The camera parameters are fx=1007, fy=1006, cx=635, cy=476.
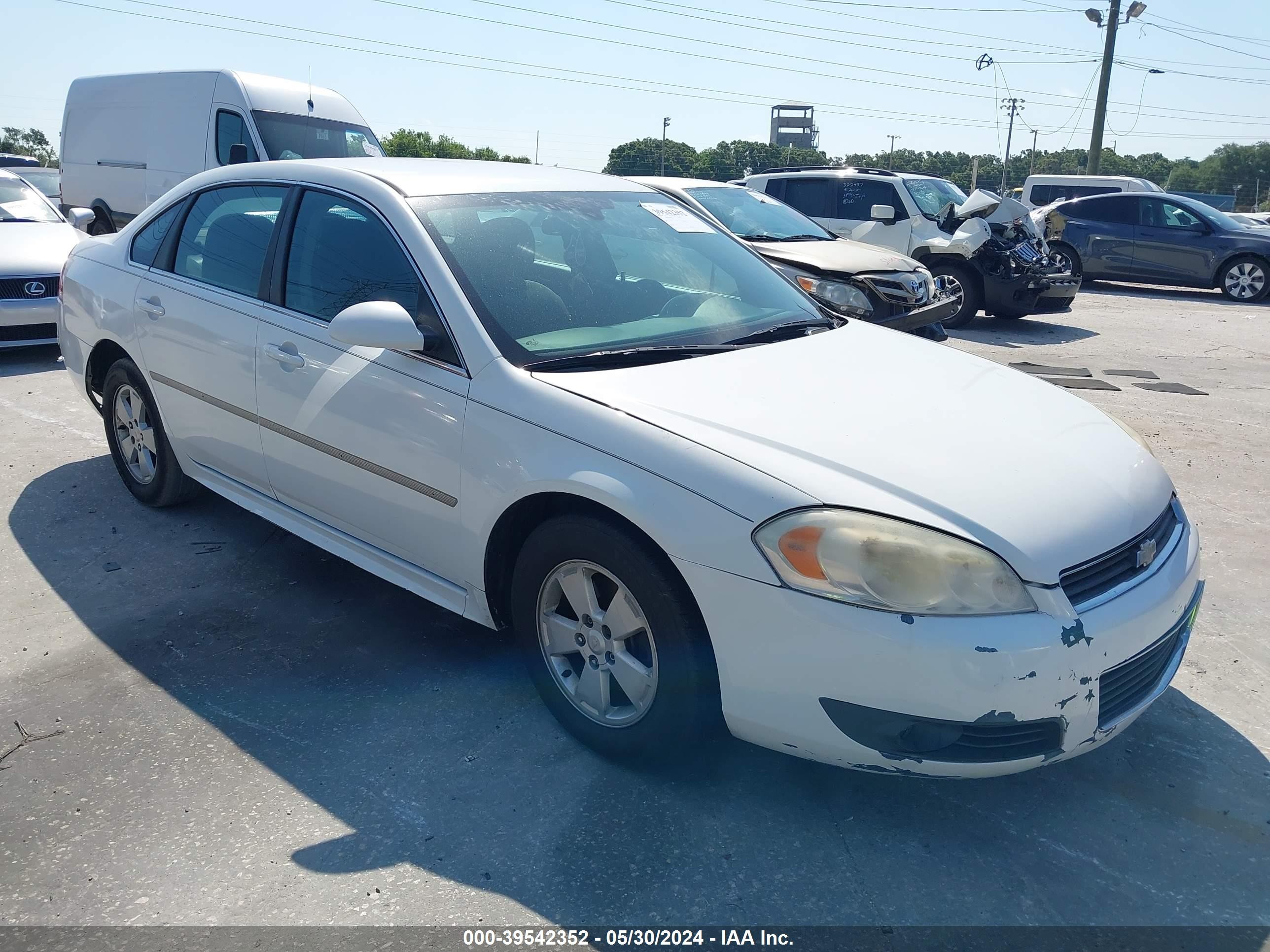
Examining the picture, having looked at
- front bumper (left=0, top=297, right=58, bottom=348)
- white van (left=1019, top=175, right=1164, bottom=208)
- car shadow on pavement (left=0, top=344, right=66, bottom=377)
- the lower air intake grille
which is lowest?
car shadow on pavement (left=0, top=344, right=66, bottom=377)

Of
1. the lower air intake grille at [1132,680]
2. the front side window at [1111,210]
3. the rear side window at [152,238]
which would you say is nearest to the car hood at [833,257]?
the rear side window at [152,238]

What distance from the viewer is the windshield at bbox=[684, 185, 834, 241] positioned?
30.6 feet

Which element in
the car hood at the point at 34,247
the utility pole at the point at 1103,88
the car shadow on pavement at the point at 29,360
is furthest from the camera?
the utility pole at the point at 1103,88

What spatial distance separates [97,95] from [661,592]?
14301 millimetres

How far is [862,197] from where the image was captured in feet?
41.1

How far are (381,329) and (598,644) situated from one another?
44.1 inches

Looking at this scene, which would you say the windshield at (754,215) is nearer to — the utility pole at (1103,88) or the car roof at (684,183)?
the car roof at (684,183)

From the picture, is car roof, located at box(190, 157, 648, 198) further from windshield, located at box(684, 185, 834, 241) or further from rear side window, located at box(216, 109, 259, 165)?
rear side window, located at box(216, 109, 259, 165)

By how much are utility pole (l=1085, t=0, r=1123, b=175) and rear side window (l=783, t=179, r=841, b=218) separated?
865 inches

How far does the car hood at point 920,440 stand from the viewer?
7.91 ft

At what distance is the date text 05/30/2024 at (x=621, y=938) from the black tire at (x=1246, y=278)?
16.1m

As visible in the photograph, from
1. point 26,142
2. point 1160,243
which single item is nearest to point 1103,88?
point 1160,243

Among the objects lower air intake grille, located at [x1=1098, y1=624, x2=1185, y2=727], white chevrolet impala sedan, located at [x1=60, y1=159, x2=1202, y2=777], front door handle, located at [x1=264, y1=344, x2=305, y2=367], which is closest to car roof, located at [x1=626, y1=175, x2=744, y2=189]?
white chevrolet impala sedan, located at [x1=60, y1=159, x2=1202, y2=777]

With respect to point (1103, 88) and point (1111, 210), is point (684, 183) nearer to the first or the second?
point (1111, 210)
